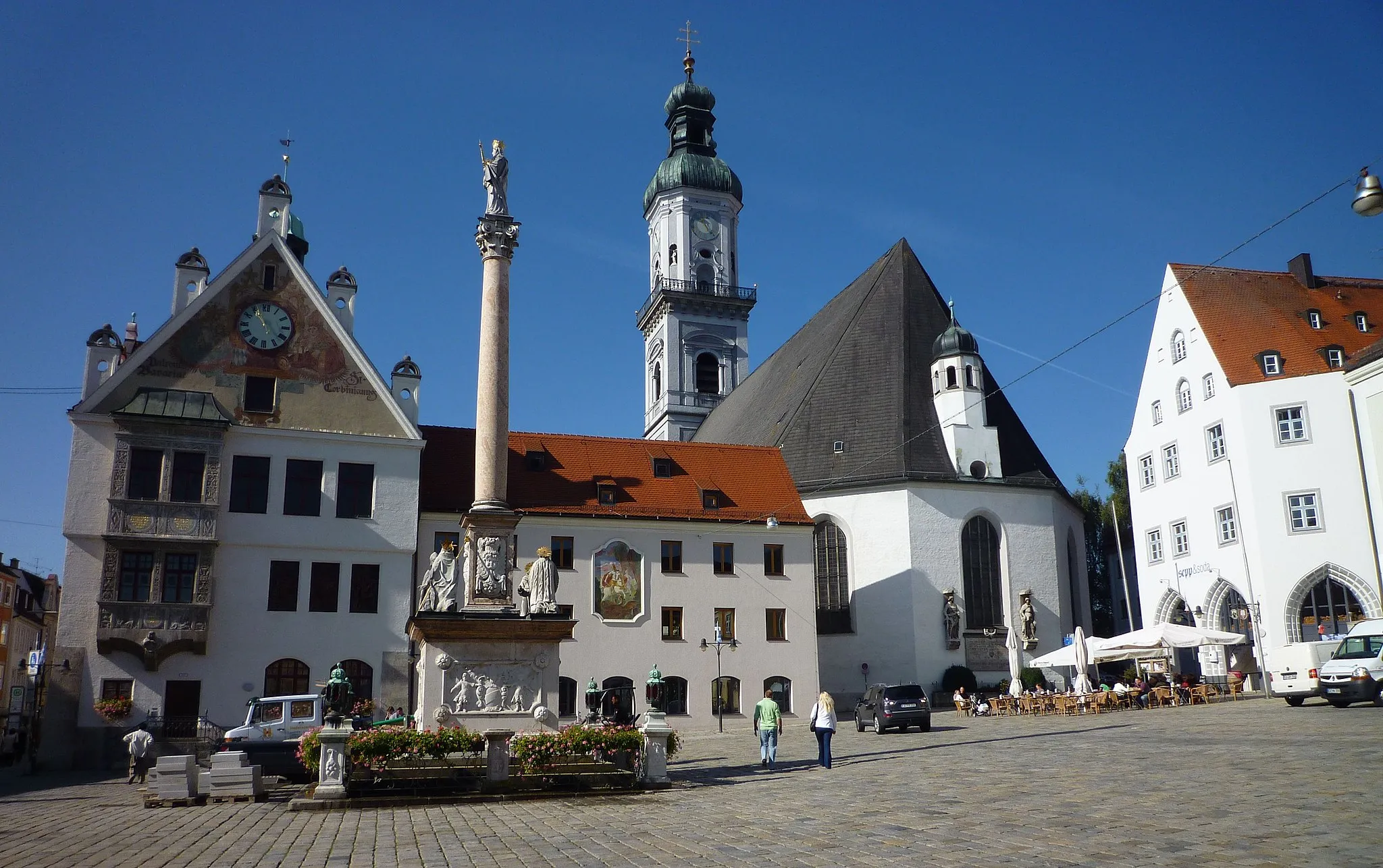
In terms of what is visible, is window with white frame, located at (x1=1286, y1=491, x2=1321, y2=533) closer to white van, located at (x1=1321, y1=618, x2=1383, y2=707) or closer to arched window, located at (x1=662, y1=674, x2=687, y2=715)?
white van, located at (x1=1321, y1=618, x2=1383, y2=707)

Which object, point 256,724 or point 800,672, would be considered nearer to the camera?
point 256,724

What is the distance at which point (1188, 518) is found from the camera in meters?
40.2

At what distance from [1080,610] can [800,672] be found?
45.0 feet

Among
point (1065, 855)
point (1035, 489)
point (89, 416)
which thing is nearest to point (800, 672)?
point (1035, 489)

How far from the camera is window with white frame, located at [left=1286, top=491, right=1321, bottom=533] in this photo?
35906 mm

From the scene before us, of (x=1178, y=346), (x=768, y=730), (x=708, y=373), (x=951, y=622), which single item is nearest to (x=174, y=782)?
(x=768, y=730)

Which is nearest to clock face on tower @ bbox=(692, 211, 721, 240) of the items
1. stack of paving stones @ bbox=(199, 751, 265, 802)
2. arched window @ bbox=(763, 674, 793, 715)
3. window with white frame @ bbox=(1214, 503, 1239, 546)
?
window with white frame @ bbox=(1214, 503, 1239, 546)

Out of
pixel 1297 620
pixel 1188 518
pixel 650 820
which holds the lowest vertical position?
pixel 650 820

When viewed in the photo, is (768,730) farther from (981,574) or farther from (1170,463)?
(1170,463)

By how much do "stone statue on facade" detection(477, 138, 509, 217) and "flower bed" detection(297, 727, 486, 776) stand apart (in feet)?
33.3

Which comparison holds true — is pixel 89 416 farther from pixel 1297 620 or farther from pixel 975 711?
pixel 1297 620

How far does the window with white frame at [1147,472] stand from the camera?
141ft

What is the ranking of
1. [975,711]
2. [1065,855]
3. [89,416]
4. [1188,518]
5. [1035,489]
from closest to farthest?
[1065,855] → [89,416] → [975,711] → [1188,518] → [1035,489]

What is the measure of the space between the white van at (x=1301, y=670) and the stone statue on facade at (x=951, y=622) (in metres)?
14.5
